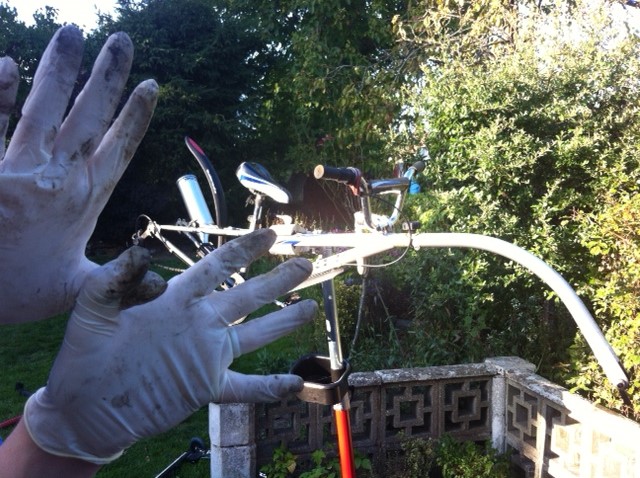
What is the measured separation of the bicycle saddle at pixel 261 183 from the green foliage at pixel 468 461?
1.96m

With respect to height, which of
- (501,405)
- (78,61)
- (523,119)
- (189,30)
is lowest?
(501,405)

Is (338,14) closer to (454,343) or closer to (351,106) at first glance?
(351,106)

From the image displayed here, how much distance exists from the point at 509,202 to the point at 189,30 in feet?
35.5

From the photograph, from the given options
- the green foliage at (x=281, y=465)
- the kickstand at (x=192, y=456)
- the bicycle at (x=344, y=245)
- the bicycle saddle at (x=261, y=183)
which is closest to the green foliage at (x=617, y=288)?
the bicycle at (x=344, y=245)

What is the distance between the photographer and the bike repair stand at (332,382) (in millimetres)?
2055

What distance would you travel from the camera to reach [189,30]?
41.7 ft

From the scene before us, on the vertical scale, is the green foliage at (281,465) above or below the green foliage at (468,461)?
below

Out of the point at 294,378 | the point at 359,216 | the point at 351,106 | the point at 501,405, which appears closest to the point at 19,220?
the point at 294,378

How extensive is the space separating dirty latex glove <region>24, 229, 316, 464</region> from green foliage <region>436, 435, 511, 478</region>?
2.47 meters

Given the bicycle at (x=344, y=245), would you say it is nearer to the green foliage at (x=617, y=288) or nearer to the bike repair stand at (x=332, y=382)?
the bike repair stand at (x=332, y=382)

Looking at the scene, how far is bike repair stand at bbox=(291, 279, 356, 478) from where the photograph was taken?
6.74 feet

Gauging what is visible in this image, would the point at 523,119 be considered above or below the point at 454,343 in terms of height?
above

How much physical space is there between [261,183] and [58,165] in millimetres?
1142

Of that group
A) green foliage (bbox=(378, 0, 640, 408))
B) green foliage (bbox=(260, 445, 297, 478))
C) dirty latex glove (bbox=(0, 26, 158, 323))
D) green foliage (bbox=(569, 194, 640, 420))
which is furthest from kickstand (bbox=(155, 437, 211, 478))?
dirty latex glove (bbox=(0, 26, 158, 323))
